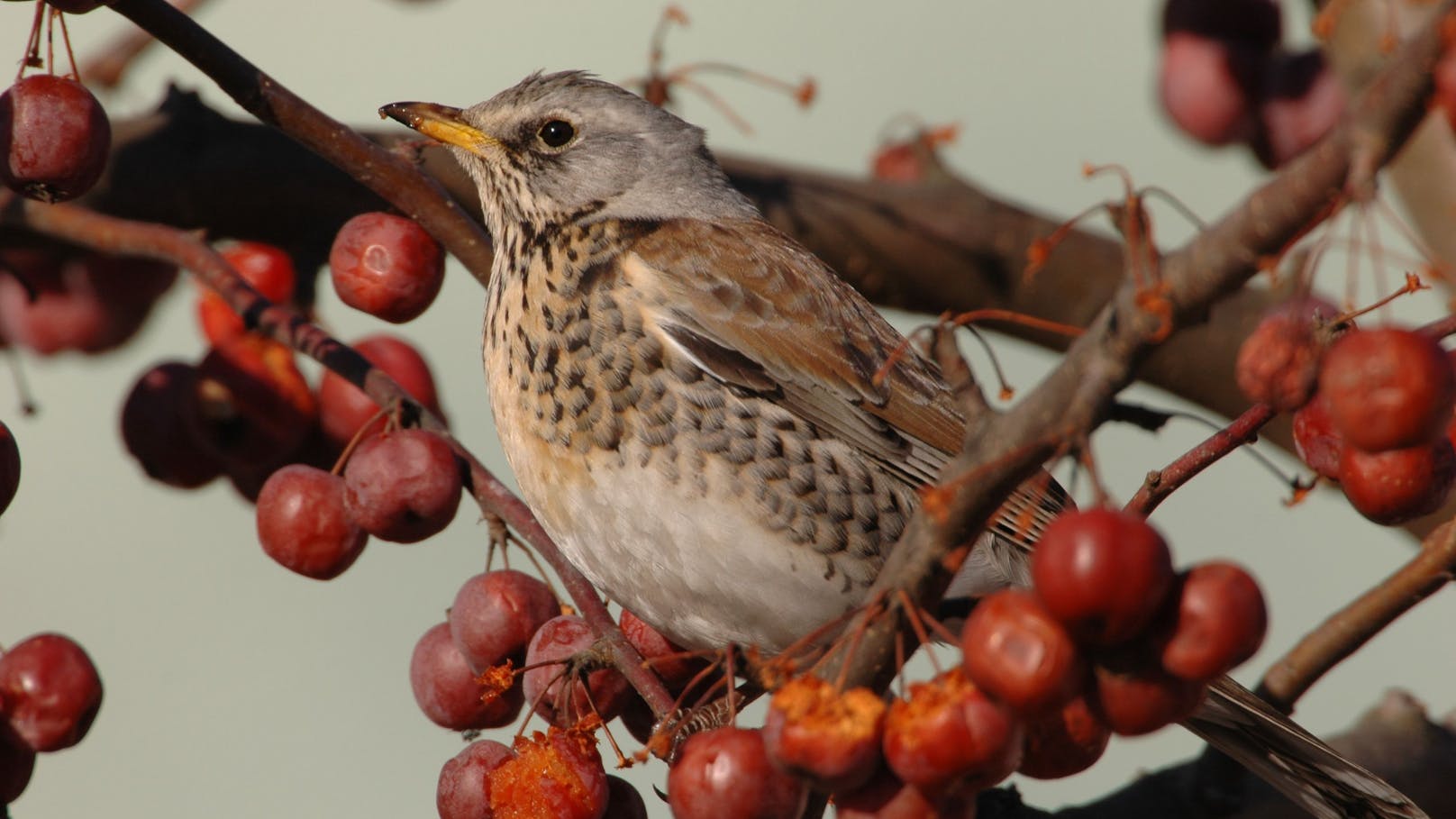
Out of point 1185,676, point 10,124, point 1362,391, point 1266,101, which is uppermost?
point 1266,101

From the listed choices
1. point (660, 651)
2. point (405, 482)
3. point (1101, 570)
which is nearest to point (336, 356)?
point (405, 482)

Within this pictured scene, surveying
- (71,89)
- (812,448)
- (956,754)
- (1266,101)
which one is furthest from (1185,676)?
(1266,101)

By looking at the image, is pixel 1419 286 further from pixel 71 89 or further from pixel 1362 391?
pixel 71 89

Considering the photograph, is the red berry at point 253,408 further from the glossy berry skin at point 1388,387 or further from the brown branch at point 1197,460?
the glossy berry skin at point 1388,387

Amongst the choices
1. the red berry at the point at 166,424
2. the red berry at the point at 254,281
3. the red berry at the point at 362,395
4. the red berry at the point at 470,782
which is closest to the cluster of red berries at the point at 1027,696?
the red berry at the point at 470,782

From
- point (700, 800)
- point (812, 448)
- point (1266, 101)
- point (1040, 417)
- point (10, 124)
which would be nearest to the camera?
point (1040, 417)

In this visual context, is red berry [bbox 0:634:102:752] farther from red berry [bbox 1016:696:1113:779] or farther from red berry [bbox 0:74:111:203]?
red berry [bbox 1016:696:1113:779]
